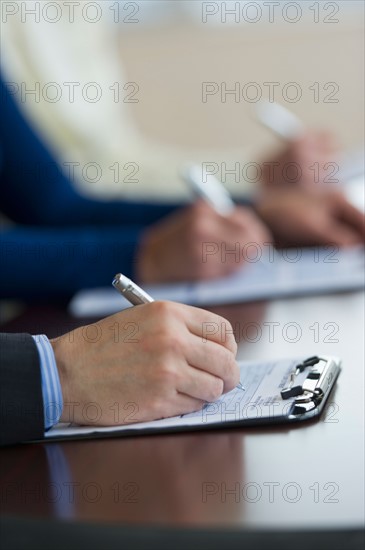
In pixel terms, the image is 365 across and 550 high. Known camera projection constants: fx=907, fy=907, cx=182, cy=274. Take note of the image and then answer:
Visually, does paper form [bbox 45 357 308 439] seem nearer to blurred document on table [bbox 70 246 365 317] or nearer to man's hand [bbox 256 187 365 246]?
blurred document on table [bbox 70 246 365 317]

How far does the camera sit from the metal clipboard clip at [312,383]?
0.62m

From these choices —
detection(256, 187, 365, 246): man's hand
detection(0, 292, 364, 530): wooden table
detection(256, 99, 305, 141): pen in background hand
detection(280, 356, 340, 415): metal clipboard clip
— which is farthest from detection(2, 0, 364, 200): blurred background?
detection(0, 292, 364, 530): wooden table

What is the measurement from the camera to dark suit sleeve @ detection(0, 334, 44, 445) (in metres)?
0.60

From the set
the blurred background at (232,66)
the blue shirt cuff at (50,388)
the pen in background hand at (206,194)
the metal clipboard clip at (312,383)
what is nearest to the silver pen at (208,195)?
the pen in background hand at (206,194)

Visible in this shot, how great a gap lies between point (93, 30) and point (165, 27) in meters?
0.97

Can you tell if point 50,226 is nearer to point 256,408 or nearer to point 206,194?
point 206,194

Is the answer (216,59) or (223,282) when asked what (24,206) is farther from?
(216,59)

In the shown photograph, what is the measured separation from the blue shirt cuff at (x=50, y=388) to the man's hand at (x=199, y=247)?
63 cm

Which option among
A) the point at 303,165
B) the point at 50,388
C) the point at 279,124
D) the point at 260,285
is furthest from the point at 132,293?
the point at 279,124

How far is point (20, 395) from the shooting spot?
61 centimetres

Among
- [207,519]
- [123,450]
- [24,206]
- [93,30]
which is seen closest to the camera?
[207,519]

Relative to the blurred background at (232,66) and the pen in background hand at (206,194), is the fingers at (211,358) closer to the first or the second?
the pen in background hand at (206,194)

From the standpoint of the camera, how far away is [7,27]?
85.9 inches

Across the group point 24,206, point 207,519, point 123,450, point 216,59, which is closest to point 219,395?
point 123,450
